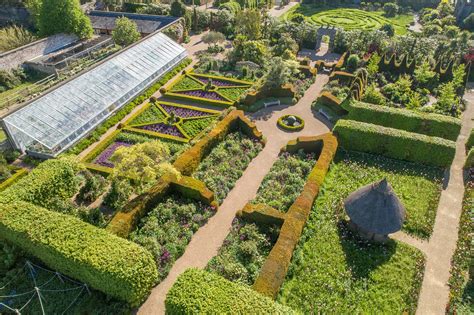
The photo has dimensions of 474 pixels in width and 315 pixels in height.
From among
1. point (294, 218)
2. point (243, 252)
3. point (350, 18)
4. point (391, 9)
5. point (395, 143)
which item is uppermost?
point (391, 9)

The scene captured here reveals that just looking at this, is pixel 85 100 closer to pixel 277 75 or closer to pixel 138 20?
pixel 277 75

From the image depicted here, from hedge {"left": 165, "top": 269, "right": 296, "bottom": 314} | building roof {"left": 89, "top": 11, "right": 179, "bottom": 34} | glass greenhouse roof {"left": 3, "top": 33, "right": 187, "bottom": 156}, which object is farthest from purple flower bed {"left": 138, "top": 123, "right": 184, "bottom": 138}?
building roof {"left": 89, "top": 11, "right": 179, "bottom": 34}

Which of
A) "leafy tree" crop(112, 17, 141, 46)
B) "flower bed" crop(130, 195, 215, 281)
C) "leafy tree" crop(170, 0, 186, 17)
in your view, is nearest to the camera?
"flower bed" crop(130, 195, 215, 281)

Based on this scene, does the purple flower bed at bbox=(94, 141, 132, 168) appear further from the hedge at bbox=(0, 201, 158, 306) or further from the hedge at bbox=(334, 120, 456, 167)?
the hedge at bbox=(334, 120, 456, 167)

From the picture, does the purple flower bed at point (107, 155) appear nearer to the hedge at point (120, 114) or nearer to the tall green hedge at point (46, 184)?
the hedge at point (120, 114)

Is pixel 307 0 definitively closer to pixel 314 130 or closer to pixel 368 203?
pixel 314 130

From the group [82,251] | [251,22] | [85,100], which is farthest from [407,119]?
[85,100]

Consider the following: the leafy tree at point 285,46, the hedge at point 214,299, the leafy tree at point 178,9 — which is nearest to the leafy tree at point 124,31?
the leafy tree at point 178,9
